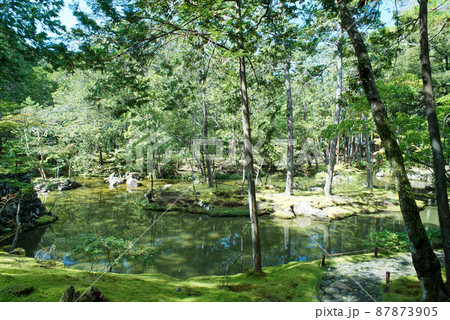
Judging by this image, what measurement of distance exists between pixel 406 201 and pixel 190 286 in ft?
14.5

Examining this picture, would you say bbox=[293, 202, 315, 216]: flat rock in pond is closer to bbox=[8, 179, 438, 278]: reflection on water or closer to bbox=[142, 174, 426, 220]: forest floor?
bbox=[142, 174, 426, 220]: forest floor

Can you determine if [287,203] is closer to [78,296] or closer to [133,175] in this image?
[78,296]

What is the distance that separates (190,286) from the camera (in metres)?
5.04

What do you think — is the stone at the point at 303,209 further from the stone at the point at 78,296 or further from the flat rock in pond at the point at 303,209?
the stone at the point at 78,296

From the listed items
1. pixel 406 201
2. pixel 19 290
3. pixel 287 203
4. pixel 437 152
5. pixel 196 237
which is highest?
pixel 437 152

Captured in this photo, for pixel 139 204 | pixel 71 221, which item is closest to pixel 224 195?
pixel 139 204

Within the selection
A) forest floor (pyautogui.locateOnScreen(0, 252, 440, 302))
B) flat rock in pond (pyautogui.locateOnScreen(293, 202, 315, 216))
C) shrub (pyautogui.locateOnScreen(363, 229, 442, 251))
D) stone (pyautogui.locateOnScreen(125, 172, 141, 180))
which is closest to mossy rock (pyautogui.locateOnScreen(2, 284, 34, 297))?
forest floor (pyautogui.locateOnScreen(0, 252, 440, 302))

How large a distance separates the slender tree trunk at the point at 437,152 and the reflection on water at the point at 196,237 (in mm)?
5158

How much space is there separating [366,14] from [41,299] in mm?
7261

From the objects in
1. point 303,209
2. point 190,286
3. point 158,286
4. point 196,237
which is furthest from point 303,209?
point 158,286

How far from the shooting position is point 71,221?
12.8 meters

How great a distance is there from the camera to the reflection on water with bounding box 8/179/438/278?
7.92 metres

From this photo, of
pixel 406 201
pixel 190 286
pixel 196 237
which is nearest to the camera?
pixel 406 201

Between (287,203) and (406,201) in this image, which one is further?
(287,203)
